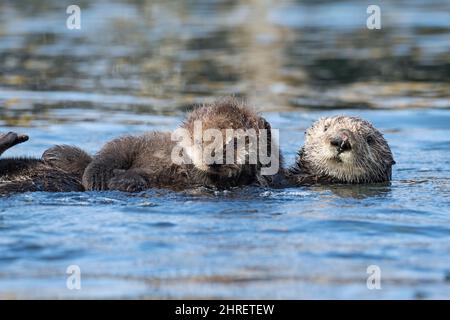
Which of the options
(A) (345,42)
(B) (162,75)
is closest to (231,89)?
(B) (162,75)

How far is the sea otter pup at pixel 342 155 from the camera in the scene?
7996 millimetres

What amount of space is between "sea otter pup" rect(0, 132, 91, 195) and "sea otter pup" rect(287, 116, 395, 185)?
186 centimetres

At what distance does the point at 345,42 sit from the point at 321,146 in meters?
10.5

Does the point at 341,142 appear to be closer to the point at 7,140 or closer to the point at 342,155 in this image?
the point at 342,155

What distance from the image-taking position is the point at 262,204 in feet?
23.7

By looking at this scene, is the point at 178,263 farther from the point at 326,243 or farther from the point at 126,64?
the point at 126,64

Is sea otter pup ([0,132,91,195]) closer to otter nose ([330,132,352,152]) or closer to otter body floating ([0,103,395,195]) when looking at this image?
otter body floating ([0,103,395,195])

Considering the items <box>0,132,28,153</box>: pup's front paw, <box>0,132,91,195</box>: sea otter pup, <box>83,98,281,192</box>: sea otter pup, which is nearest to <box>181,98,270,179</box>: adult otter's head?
<box>83,98,281,192</box>: sea otter pup

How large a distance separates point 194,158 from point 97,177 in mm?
807

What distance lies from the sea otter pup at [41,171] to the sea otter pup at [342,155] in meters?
1.86

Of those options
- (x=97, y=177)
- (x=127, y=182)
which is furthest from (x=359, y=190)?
(x=97, y=177)

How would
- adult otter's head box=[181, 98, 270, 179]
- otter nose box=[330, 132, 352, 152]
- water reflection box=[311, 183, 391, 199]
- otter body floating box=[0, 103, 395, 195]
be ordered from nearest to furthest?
adult otter's head box=[181, 98, 270, 179] → otter body floating box=[0, 103, 395, 195] → water reflection box=[311, 183, 391, 199] → otter nose box=[330, 132, 352, 152]

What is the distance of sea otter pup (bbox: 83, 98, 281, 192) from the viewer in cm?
711

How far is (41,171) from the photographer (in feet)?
25.0
